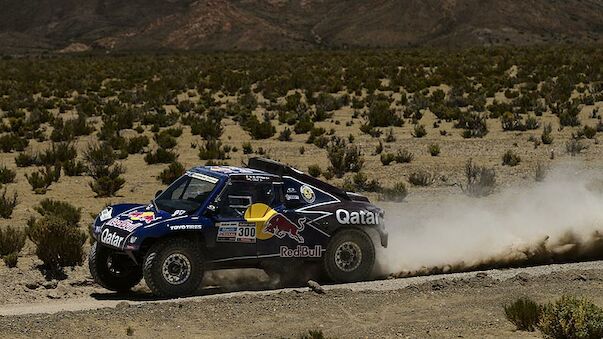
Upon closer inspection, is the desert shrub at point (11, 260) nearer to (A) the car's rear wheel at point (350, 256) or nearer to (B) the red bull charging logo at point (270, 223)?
(B) the red bull charging logo at point (270, 223)

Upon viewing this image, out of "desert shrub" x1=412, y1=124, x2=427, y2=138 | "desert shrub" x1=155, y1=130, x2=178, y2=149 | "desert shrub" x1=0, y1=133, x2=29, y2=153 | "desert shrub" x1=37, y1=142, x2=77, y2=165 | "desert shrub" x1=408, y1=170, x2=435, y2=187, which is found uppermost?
"desert shrub" x1=412, y1=124, x2=427, y2=138

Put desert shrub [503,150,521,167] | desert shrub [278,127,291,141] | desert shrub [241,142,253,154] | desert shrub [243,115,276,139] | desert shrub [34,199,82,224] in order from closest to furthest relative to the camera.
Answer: desert shrub [34,199,82,224] → desert shrub [503,150,521,167] → desert shrub [241,142,253,154] → desert shrub [278,127,291,141] → desert shrub [243,115,276,139]

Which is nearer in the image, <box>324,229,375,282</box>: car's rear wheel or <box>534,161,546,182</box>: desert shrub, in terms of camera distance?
<box>324,229,375,282</box>: car's rear wheel

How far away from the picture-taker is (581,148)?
1091 inches

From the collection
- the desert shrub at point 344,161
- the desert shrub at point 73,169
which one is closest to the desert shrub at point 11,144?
the desert shrub at point 73,169

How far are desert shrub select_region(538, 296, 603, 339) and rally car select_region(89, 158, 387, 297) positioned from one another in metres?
3.74

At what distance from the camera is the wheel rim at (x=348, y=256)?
44.4 feet

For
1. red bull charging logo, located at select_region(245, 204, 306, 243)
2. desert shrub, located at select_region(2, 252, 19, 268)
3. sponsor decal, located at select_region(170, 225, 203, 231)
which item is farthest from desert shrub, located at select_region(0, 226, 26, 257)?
red bull charging logo, located at select_region(245, 204, 306, 243)

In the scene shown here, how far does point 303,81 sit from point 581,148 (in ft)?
79.1

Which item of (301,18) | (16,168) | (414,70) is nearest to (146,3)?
(301,18)

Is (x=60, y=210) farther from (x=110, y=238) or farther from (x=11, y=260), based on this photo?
(x=110, y=238)

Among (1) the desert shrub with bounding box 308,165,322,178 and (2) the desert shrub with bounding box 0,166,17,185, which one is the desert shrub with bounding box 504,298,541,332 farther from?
(2) the desert shrub with bounding box 0,166,17,185

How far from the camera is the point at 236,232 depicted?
12.8 m

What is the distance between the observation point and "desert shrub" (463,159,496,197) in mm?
22047
